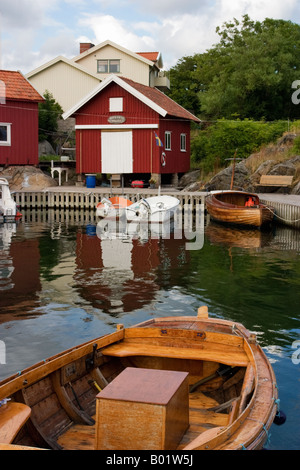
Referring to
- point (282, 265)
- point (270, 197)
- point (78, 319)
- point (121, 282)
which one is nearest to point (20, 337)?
point (78, 319)

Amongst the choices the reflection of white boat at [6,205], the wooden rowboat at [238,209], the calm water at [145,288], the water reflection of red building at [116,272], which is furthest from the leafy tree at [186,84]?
the water reflection of red building at [116,272]

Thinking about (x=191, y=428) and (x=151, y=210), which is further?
(x=151, y=210)

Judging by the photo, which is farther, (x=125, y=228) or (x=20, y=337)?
(x=125, y=228)

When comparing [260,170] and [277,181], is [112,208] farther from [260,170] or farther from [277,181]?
[260,170]

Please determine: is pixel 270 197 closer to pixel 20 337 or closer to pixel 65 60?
pixel 20 337

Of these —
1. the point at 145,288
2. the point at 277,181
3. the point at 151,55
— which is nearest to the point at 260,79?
the point at 151,55

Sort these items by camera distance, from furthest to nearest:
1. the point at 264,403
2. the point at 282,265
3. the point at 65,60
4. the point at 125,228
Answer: the point at 65,60, the point at 125,228, the point at 282,265, the point at 264,403

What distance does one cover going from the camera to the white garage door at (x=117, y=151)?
37.1 meters

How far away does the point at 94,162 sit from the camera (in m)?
37.8

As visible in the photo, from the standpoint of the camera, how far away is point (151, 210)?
2920 cm

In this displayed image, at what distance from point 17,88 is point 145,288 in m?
25.3

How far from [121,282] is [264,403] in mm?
10366

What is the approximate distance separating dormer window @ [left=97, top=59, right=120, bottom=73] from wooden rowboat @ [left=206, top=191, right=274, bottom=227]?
25254 mm

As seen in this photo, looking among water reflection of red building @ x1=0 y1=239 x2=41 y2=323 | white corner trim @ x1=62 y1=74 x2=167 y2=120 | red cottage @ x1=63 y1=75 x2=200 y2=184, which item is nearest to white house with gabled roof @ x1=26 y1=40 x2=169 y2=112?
red cottage @ x1=63 y1=75 x2=200 y2=184
